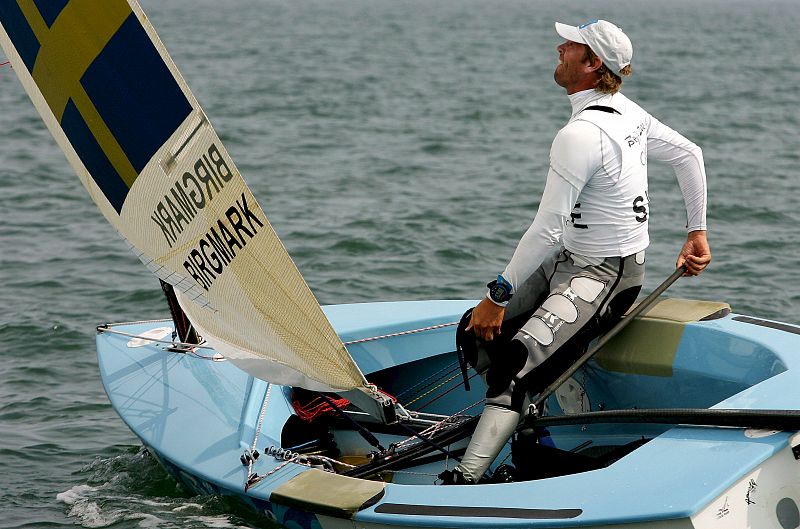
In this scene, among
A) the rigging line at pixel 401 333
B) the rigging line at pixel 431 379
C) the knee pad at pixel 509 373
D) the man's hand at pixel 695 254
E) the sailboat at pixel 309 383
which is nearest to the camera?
the sailboat at pixel 309 383

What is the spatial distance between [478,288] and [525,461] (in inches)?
143

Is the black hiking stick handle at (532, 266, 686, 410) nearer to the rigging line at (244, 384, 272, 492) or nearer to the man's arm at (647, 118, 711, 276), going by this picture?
the man's arm at (647, 118, 711, 276)

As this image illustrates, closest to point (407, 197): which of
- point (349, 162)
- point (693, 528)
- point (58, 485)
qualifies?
point (349, 162)

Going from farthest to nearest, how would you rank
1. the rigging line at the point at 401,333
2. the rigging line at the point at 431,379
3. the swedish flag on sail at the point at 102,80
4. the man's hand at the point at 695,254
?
1. the rigging line at the point at 431,379
2. the rigging line at the point at 401,333
3. the man's hand at the point at 695,254
4. the swedish flag on sail at the point at 102,80

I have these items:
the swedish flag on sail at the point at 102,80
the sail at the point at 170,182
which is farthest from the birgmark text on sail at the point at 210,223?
the swedish flag on sail at the point at 102,80

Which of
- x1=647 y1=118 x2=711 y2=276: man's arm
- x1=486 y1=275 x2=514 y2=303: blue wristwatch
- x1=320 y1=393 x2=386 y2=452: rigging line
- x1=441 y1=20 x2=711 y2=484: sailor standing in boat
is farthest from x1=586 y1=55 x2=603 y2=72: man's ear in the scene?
x1=320 y1=393 x2=386 y2=452: rigging line

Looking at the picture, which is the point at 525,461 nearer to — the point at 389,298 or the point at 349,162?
the point at 389,298

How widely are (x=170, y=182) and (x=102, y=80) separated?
0.38 metres

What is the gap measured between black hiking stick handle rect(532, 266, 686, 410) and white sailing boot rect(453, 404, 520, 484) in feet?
0.43

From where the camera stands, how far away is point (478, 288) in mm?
7621

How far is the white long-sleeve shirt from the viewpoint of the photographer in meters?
3.56

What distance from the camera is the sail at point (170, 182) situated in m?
3.56

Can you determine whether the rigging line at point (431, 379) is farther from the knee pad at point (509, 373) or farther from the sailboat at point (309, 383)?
the knee pad at point (509, 373)

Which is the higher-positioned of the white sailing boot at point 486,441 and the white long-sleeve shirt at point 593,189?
the white long-sleeve shirt at point 593,189
